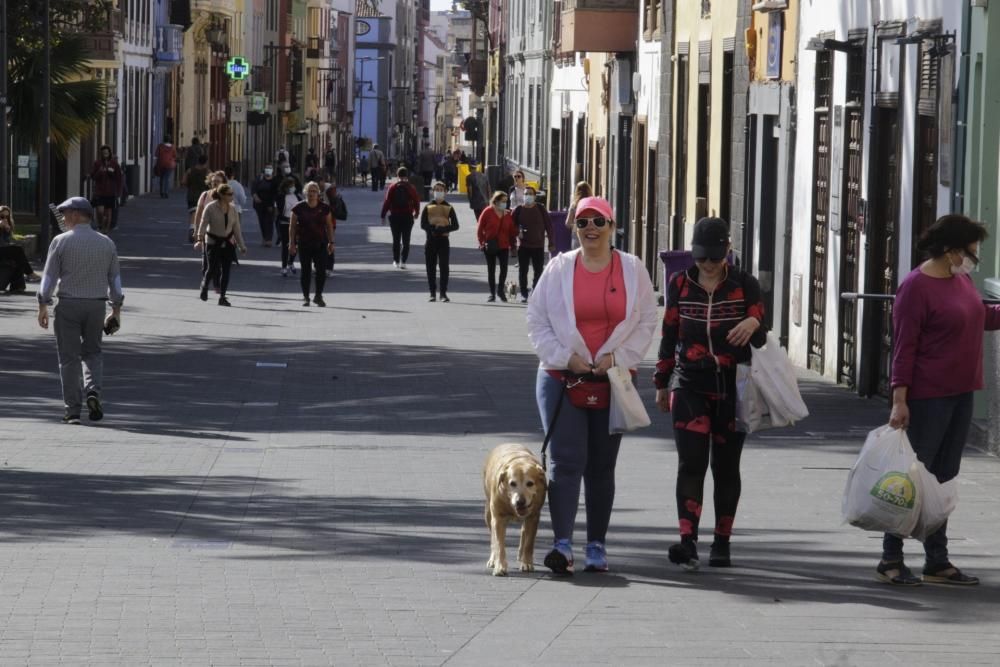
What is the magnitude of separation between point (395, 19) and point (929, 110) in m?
146

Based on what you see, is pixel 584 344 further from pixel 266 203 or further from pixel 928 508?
pixel 266 203

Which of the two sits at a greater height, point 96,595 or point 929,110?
point 929,110

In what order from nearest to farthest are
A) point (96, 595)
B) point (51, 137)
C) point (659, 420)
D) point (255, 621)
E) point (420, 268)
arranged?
point (255, 621), point (96, 595), point (659, 420), point (51, 137), point (420, 268)

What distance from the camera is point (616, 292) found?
9.26m

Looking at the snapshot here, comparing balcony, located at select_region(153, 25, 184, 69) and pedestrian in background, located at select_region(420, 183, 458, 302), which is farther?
balcony, located at select_region(153, 25, 184, 69)

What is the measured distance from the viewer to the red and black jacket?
30.8ft

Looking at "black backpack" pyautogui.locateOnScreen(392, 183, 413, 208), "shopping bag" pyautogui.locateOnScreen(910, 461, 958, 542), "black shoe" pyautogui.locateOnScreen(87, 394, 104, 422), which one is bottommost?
"black shoe" pyautogui.locateOnScreen(87, 394, 104, 422)

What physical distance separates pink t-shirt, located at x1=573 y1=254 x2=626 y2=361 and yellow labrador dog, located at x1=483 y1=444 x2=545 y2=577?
55cm

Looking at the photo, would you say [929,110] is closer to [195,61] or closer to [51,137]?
[51,137]

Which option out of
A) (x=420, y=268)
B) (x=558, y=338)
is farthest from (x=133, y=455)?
(x=420, y=268)

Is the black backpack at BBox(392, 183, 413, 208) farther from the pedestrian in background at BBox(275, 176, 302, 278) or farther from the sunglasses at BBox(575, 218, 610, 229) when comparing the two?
the sunglasses at BBox(575, 218, 610, 229)

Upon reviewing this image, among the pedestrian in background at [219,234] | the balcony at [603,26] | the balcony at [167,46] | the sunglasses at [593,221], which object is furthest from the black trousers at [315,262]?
Result: the balcony at [167,46]

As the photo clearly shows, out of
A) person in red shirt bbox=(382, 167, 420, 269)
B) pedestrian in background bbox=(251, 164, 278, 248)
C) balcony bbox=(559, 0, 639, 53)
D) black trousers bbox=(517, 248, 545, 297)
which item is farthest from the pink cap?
pedestrian in background bbox=(251, 164, 278, 248)

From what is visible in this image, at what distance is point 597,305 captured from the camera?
9.25 m
